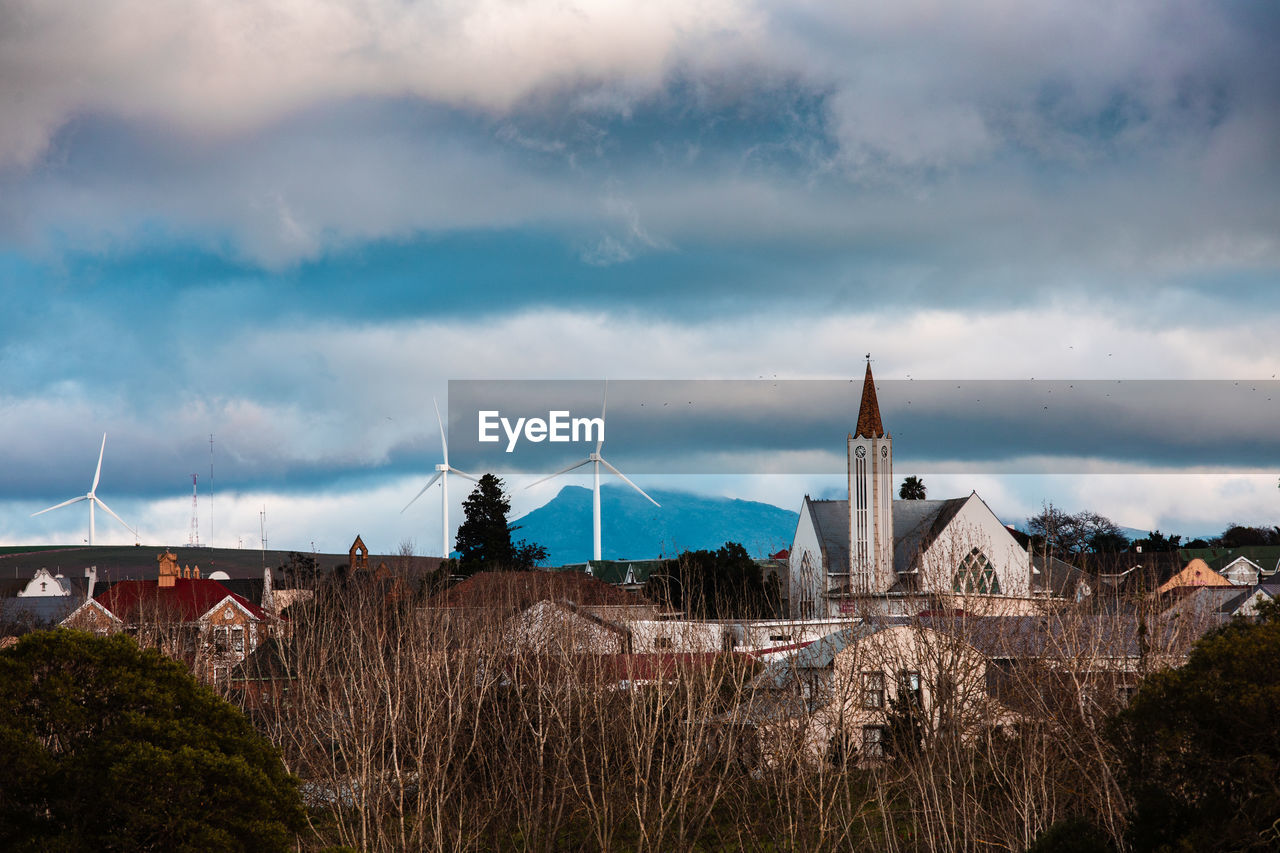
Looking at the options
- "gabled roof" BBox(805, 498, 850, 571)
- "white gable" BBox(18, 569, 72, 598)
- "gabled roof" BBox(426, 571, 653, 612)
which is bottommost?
"white gable" BBox(18, 569, 72, 598)

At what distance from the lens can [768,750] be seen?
1305 inches

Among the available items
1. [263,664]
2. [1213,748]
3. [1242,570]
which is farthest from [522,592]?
[1242,570]

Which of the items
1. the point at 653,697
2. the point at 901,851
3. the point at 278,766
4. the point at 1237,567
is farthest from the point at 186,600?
the point at 1237,567

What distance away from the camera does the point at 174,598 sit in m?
82.6

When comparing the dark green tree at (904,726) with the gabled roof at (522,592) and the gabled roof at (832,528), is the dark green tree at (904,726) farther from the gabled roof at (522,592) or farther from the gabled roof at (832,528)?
the gabled roof at (832,528)

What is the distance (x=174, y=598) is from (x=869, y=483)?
56201 millimetres

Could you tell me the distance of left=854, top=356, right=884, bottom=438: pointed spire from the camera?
104188 mm

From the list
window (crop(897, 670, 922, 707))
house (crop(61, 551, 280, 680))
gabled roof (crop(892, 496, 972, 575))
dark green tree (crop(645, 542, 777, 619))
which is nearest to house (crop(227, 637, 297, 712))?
house (crop(61, 551, 280, 680))

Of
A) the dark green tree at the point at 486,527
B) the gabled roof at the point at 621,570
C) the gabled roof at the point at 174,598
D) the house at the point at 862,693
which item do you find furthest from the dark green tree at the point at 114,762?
the gabled roof at the point at 621,570

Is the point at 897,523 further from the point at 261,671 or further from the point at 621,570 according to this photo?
the point at 621,570

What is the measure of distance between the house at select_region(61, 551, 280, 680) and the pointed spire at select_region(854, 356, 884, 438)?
171 ft

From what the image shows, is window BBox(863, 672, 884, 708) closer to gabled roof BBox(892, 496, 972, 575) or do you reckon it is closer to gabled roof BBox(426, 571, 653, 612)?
gabled roof BBox(426, 571, 653, 612)

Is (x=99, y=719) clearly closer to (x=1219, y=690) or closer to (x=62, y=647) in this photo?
(x=62, y=647)

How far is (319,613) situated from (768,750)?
29886 millimetres
